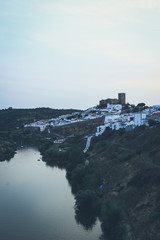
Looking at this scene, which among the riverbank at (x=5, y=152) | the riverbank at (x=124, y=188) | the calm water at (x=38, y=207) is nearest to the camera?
the riverbank at (x=124, y=188)

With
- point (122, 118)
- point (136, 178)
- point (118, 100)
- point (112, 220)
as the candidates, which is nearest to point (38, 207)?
point (112, 220)

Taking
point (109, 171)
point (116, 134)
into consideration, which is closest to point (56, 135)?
point (116, 134)

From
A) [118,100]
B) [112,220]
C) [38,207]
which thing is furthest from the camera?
[118,100]

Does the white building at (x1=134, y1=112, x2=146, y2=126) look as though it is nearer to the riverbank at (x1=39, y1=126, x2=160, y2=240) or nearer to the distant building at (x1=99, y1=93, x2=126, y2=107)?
the riverbank at (x1=39, y1=126, x2=160, y2=240)

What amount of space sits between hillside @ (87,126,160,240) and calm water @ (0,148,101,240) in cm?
318

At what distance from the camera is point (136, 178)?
24266 mm

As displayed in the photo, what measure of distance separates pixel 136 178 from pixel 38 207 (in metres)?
9.38

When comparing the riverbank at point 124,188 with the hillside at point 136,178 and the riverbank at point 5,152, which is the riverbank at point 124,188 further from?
the riverbank at point 5,152

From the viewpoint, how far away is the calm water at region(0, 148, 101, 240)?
63.2ft

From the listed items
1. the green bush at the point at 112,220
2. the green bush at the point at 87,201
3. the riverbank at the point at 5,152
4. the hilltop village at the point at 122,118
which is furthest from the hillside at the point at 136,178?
the riverbank at the point at 5,152

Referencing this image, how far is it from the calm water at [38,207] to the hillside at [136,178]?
10.4 feet

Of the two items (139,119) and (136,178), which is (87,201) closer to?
(136,178)

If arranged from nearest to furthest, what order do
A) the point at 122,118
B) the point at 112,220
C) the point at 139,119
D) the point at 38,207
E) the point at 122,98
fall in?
the point at 112,220 → the point at 38,207 → the point at 139,119 → the point at 122,118 → the point at 122,98

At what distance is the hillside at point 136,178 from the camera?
1806cm
